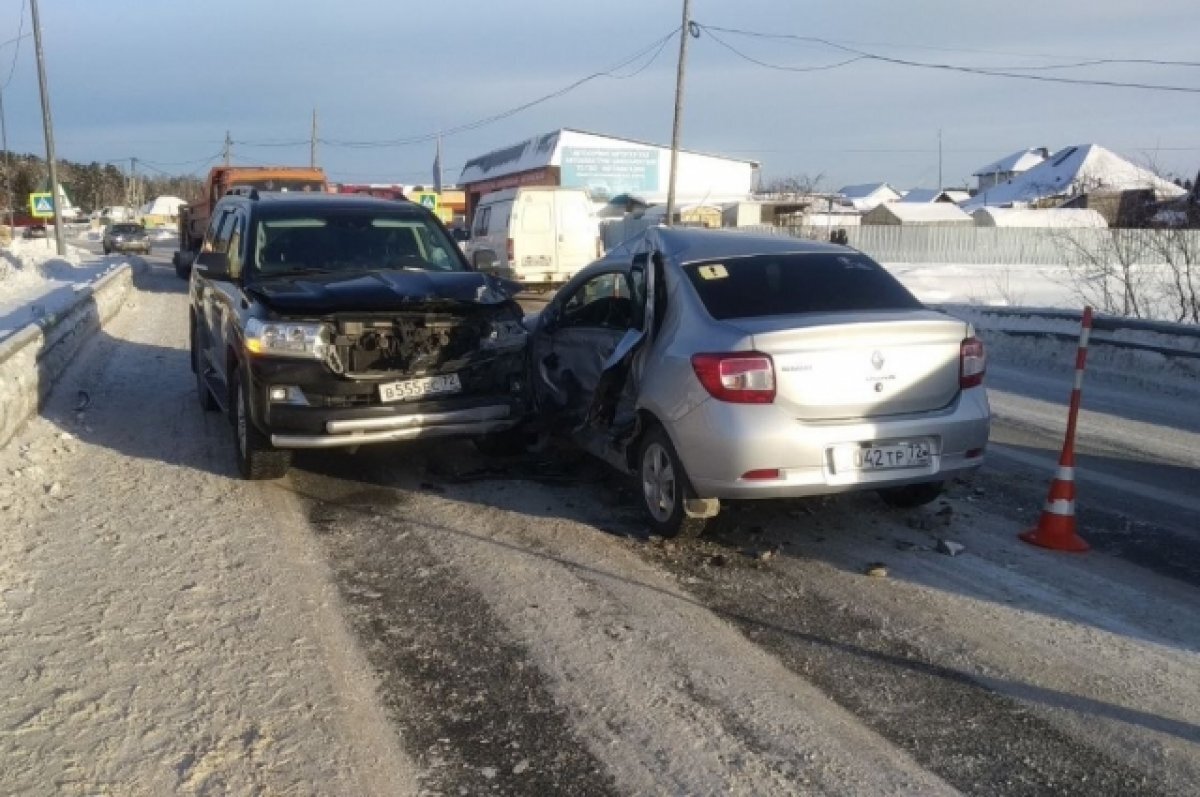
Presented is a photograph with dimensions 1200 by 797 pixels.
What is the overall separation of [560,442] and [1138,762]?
501cm

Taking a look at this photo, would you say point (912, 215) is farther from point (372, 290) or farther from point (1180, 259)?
point (372, 290)

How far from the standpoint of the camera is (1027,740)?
3.69 m

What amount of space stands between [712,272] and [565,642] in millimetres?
2397

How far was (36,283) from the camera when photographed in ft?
72.9

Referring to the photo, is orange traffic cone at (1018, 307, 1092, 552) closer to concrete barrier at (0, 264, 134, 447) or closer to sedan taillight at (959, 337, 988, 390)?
sedan taillight at (959, 337, 988, 390)

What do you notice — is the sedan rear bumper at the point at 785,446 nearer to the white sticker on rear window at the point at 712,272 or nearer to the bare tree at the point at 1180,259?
the white sticker on rear window at the point at 712,272

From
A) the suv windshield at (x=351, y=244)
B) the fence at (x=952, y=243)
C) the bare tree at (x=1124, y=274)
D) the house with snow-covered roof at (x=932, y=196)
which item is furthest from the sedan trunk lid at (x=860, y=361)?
the house with snow-covered roof at (x=932, y=196)

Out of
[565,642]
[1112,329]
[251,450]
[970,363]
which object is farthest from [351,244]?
[1112,329]

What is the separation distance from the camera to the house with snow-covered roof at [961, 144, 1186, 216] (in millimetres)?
72125

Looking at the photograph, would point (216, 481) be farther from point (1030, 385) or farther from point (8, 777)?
point (1030, 385)

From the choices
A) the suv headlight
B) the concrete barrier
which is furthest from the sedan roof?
the concrete barrier

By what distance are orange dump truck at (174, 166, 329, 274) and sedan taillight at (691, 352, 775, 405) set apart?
17732 mm

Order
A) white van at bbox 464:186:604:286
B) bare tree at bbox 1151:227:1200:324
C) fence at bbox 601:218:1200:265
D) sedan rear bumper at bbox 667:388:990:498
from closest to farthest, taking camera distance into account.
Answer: sedan rear bumper at bbox 667:388:990:498
bare tree at bbox 1151:227:1200:324
white van at bbox 464:186:604:286
fence at bbox 601:218:1200:265

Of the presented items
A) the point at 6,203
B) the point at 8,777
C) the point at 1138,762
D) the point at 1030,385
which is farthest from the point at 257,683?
the point at 6,203
